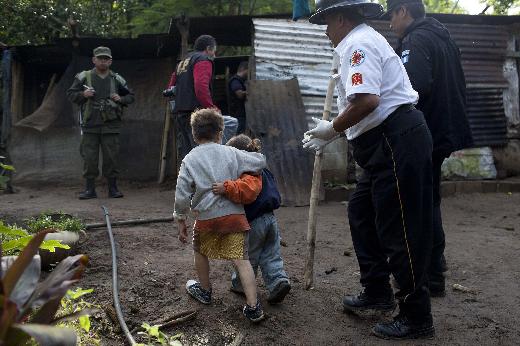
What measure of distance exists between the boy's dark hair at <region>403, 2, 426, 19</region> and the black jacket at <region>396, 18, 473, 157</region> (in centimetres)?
8

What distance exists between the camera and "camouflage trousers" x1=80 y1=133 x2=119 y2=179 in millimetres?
8133

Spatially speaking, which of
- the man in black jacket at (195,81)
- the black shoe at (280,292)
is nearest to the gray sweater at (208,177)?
the black shoe at (280,292)

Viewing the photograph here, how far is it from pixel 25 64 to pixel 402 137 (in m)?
9.39

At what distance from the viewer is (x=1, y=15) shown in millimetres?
10859

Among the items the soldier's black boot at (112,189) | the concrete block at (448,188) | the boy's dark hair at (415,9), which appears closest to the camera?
the boy's dark hair at (415,9)

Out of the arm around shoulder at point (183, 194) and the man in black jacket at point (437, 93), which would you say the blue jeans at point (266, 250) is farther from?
the man in black jacket at point (437, 93)

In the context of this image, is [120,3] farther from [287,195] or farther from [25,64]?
[287,195]

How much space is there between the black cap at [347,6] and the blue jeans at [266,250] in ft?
4.49

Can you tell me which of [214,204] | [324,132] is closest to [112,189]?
[214,204]

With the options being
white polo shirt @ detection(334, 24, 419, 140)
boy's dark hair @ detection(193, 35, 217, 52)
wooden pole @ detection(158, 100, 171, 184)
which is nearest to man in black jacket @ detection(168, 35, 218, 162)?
boy's dark hair @ detection(193, 35, 217, 52)

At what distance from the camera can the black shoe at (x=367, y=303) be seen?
3.64 metres

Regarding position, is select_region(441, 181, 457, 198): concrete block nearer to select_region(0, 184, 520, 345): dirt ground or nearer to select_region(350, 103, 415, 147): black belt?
select_region(0, 184, 520, 345): dirt ground

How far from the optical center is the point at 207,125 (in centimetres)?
358

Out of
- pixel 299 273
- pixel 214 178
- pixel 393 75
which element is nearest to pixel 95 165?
pixel 299 273
